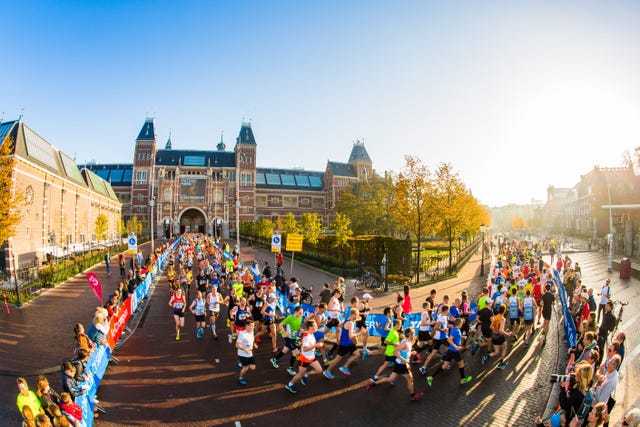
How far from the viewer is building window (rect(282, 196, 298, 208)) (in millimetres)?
92375

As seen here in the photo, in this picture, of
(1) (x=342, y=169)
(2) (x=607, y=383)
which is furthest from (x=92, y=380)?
(1) (x=342, y=169)

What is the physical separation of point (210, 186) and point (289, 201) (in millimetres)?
20546

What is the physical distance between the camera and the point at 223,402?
317 inches

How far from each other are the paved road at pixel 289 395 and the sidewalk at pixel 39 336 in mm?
1655

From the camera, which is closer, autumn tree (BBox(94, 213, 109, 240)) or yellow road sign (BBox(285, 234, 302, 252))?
yellow road sign (BBox(285, 234, 302, 252))

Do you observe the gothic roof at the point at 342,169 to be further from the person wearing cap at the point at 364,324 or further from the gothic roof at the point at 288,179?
the person wearing cap at the point at 364,324

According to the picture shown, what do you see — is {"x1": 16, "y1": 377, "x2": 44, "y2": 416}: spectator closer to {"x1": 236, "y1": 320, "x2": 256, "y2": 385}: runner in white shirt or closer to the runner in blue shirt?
{"x1": 236, "y1": 320, "x2": 256, "y2": 385}: runner in white shirt

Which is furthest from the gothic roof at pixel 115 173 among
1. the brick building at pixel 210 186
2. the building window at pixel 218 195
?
the building window at pixel 218 195

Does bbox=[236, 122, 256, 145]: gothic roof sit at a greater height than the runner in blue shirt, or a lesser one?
greater

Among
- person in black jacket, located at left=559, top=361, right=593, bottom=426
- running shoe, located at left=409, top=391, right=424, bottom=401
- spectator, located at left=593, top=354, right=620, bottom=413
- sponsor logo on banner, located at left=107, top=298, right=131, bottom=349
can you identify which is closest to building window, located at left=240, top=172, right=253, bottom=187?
sponsor logo on banner, located at left=107, top=298, right=131, bottom=349

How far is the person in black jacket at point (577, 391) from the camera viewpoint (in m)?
5.94

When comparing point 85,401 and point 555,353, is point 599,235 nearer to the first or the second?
point 555,353

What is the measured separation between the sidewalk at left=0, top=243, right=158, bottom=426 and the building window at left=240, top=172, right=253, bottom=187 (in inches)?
2483

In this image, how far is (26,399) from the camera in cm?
573
